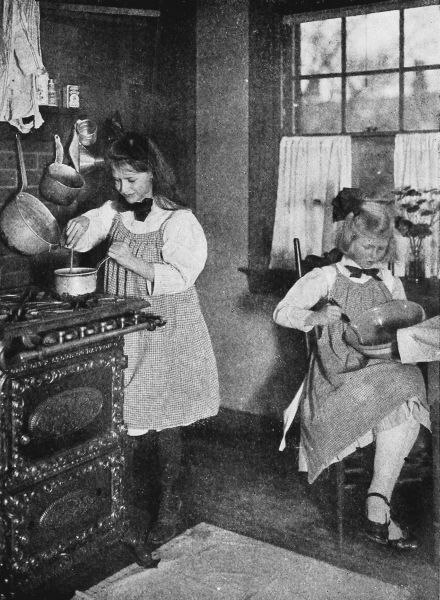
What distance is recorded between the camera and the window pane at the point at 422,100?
3701mm

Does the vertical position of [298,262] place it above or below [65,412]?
above

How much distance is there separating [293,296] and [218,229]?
1112 millimetres

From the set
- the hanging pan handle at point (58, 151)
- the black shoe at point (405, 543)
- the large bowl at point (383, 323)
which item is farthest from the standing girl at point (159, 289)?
the black shoe at point (405, 543)

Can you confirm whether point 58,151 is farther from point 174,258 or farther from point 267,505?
point 267,505

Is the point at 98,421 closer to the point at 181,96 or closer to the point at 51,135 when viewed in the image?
the point at 51,135

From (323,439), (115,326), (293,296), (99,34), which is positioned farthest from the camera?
(99,34)

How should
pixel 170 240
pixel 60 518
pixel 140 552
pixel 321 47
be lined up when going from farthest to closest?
pixel 321 47
pixel 170 240
pixel 140 552
pixel 60 518

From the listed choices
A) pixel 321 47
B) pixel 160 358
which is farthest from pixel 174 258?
pixel 321 47

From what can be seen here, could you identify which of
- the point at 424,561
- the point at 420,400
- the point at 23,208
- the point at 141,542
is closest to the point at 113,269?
the point at 23,208

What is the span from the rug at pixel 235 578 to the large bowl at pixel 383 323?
2.95 ft

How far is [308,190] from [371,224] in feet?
2.84

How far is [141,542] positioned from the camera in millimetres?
2887

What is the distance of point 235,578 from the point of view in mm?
2805

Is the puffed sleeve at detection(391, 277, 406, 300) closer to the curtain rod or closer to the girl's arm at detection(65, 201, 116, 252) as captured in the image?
the girl's arm at detection(65, 201, 116, 252)
